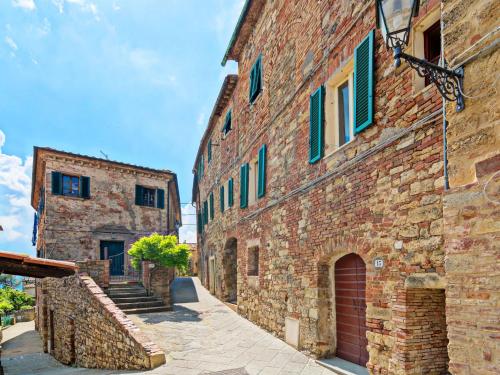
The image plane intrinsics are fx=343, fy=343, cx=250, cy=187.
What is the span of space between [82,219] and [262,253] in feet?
35.7

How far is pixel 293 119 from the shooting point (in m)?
7.50

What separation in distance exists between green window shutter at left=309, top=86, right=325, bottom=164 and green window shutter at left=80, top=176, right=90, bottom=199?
43.4ft

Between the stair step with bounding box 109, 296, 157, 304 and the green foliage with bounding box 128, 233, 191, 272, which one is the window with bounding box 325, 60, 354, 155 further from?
the stair step with bounding box 109, 296, 157, 304

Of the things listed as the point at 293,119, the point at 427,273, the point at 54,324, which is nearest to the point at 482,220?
the point at 427,273

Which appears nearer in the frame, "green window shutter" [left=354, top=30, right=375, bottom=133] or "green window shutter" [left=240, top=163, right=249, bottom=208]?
"green window shutter" [left=354, top=30, right=375, bottom=133]

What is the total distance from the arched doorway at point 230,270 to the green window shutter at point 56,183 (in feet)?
27.6

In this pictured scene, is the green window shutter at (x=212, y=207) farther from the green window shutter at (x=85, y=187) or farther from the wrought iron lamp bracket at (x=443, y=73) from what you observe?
the wrought iron lamp bracket at (x=443, y=73)

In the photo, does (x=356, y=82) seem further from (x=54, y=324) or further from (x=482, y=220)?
(x=54, y=324)

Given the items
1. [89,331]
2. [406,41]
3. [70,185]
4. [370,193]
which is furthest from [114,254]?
[406,41]

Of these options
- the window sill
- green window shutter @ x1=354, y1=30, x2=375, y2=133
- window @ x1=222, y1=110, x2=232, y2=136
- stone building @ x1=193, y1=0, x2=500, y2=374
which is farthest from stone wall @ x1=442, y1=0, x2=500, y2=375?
window @ x1=222, y1=110, x2=232, y2=136

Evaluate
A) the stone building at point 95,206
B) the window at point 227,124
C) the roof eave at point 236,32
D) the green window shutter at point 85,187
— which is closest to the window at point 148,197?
the stone building at point 95,206

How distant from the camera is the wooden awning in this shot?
8.76m

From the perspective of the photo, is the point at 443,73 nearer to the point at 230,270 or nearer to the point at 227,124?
the point at 227,124

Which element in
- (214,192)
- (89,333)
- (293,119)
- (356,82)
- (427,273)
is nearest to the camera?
(427,273)
